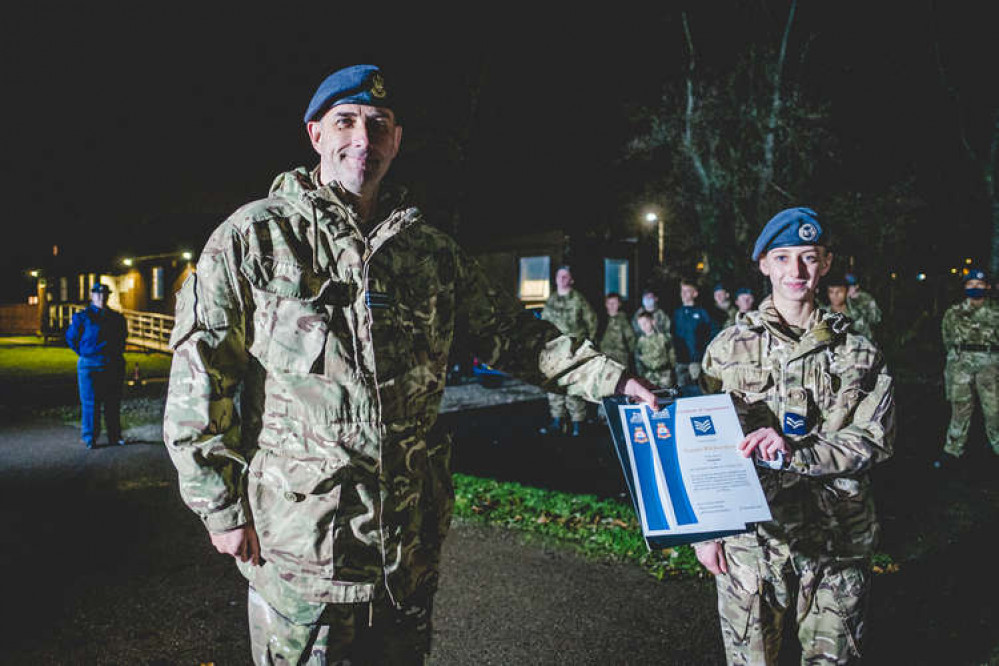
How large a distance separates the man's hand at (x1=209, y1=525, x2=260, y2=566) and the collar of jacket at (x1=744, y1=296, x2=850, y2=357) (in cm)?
216

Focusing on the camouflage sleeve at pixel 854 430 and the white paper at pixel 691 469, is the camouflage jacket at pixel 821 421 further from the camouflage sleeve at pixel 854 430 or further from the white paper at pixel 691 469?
the white paper at pixel 691 469

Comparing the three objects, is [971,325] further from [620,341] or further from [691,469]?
[691,469]

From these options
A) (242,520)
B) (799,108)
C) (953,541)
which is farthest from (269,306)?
(799,108)

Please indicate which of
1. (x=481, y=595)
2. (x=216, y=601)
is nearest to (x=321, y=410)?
(x=481, y=595)

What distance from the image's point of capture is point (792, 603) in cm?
259

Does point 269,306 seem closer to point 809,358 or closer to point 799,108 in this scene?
point 809,358

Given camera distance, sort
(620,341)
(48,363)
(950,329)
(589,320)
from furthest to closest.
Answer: (48,363) < (620,341) < (589,320) < (950,329)

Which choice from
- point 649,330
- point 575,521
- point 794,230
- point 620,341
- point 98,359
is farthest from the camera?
point 620,341

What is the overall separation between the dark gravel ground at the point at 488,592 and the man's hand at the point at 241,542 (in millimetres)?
1965

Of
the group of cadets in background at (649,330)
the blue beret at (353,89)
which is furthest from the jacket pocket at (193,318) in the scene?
the group of cadets in background at (649,330)

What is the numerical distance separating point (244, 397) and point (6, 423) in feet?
38.0

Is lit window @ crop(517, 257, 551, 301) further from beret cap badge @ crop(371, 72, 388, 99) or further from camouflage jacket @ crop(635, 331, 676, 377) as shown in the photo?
beret cap badge @ crop(371, 72, 388, 99)

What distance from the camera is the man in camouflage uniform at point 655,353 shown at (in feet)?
31.8

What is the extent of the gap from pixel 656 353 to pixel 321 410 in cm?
824
